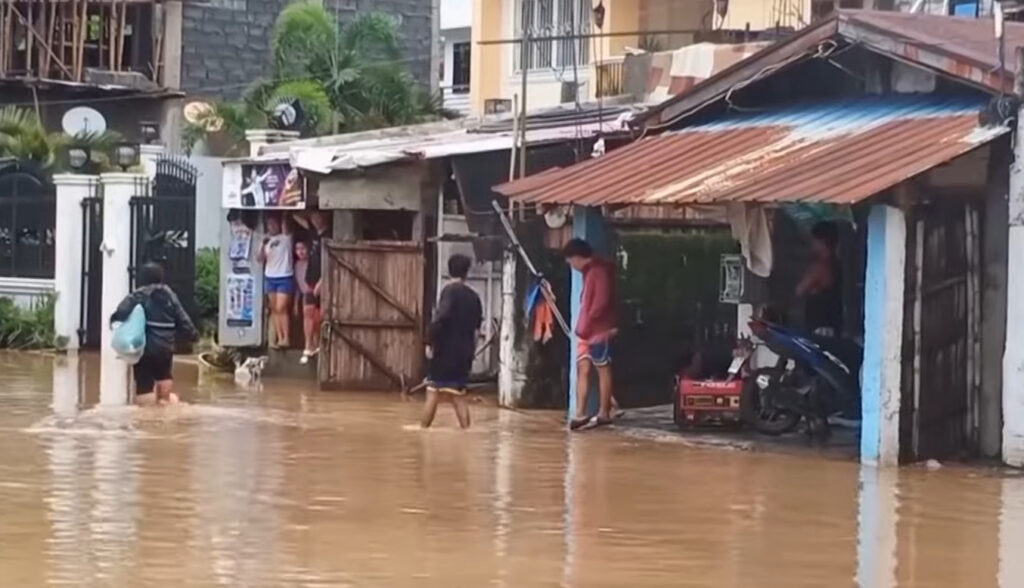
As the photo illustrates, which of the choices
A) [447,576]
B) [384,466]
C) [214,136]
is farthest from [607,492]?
[214,136]

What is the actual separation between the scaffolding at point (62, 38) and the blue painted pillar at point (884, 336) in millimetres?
22861

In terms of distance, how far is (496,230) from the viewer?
20.5 metres

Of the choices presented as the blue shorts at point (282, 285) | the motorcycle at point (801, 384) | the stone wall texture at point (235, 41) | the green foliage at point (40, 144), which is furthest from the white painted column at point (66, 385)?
the stone wall texture at point (235, 41)

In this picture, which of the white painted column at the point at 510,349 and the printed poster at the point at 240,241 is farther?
the printed poster at the point at 240,241

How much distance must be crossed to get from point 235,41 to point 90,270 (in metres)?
13.1

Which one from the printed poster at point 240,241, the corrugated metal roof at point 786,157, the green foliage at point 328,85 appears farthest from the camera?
the green foliage at point 328,85

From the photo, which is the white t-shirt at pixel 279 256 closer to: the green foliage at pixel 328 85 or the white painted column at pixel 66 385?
the white painted column at pixel 66 385

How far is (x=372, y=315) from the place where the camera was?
21.1m

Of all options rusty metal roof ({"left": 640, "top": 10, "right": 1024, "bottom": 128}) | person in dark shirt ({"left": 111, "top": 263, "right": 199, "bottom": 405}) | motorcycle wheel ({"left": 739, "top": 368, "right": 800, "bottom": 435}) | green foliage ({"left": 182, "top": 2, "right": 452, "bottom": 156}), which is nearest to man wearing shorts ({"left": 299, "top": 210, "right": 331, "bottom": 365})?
person in dark shirt ({"left": 111, "top": 263, "right": 199, "bottom": 405})

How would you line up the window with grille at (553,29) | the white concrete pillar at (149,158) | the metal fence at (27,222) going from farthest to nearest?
1. the window with grille at (553,29)
2. the metal fence at (27,222)
3. the white concrete pillar at (149,158)

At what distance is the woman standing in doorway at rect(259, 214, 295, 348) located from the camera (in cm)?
2317

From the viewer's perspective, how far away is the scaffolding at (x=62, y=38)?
3459 centimetres

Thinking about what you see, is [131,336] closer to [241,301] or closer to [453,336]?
[453,336]

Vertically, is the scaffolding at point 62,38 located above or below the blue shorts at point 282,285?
above
